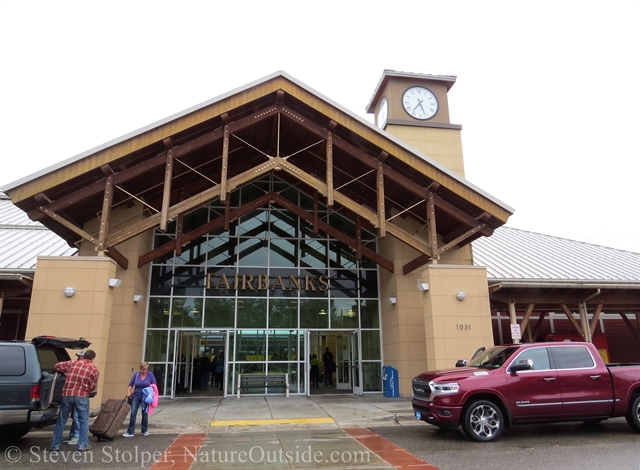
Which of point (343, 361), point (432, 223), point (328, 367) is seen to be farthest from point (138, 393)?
point (328, 367)

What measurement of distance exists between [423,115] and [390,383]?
12928 mm

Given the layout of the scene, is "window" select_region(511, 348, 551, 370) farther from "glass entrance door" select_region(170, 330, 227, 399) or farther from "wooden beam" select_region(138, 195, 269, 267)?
"glass entrance door" select_region(170, 330, 227, 399)

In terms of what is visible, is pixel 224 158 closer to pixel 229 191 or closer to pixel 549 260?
pixel 229 191

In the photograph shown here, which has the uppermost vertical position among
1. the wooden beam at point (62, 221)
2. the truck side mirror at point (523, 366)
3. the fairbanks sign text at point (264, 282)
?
the wooden beam at point (62, 221)

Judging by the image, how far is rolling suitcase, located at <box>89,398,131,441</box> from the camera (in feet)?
30.3

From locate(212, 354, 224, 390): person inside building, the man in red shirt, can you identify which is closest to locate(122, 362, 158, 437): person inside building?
the man in red shirt

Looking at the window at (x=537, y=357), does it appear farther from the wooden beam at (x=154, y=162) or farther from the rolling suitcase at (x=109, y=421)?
the wooden beam at (x=154, y=162)

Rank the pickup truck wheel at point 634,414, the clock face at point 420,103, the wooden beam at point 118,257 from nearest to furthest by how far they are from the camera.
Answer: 1. the pickup truck wheel at point 634,414
2. the wooden beam at point 118,257
3. the clock face at point 420,103

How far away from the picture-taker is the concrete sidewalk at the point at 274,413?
35.5 feet

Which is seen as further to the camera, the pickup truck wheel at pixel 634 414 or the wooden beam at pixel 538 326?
the wooden beam at pixel 538 326

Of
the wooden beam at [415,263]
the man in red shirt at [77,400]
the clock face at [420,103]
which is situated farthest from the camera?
the clock face at [420,103]

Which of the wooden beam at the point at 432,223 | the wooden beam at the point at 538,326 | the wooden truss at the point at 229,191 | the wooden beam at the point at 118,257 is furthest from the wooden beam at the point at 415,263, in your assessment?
the wooden beam at the point at 118,257

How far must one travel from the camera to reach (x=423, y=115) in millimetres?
22703

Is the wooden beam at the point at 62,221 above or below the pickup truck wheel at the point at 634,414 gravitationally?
above
